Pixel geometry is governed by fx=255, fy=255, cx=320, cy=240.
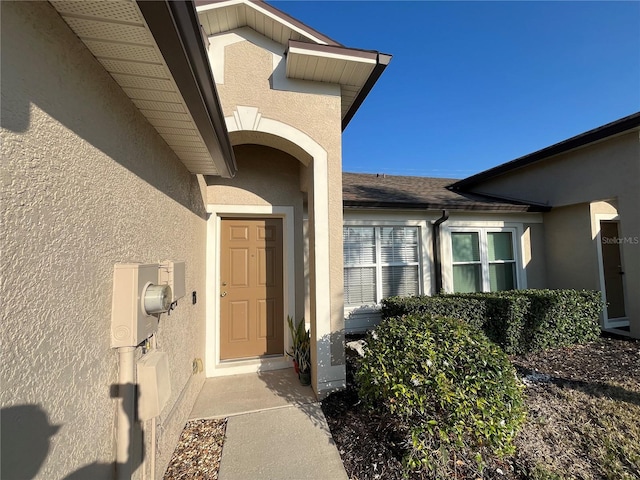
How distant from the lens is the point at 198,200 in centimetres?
361

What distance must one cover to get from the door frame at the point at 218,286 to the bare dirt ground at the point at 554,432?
137 cm

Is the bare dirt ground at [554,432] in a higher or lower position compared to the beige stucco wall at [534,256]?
lower

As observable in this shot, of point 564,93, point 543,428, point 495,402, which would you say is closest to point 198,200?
point 495,402

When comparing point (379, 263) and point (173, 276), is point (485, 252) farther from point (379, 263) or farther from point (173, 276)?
point (173, 276)

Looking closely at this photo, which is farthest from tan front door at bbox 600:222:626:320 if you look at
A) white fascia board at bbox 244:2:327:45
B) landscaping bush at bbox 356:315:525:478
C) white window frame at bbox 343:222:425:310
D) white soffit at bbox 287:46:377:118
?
white fascia board at bbox 244:2:327:45

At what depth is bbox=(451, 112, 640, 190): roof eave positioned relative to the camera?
5145 millimetres

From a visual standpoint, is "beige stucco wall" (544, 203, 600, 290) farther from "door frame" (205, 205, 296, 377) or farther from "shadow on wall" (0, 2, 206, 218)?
"shadow on wall" (0, 2, 206, 218)

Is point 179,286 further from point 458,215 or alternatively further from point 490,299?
point 458,215

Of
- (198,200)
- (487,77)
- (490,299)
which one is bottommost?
(490,299)

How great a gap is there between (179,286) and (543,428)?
13.4 ft

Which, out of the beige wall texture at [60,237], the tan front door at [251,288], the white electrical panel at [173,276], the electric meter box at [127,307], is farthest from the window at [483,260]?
the beige wall texture at [60,237]

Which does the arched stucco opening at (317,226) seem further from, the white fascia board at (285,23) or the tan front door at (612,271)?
the tan front door at (612,271)

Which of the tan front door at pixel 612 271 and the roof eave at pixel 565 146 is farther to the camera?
the tan front door at pixel 612 271

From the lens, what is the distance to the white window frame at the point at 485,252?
20.4 ft
